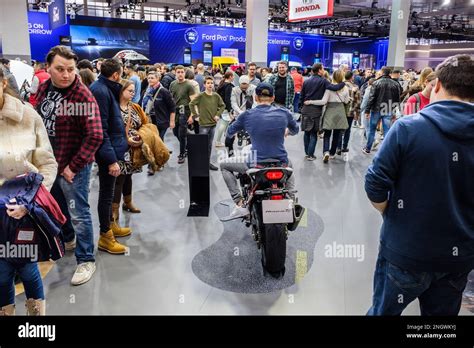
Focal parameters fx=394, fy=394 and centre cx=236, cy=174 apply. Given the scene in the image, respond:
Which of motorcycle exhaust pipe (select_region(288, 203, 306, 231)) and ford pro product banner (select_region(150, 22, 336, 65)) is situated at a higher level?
ford pro product banner (select_region(150, 22, 336, 65))

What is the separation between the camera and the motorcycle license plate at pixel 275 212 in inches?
119

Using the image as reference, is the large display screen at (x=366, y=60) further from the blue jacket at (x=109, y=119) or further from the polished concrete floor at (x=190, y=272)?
the blue jacket at (x=109, y=119)

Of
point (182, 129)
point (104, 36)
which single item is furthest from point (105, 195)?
point (104, 36)

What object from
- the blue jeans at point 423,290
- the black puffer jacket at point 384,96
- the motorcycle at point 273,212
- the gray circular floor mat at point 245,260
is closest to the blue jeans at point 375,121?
the black puffer jacket at point 384,96

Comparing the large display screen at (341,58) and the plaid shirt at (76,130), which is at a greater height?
the large display screen at (341,58)

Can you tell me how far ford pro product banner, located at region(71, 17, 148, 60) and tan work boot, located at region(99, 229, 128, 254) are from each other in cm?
1932

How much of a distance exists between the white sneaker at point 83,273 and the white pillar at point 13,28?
8919 mm

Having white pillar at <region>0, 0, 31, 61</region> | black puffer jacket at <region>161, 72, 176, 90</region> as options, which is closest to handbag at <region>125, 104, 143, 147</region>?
black puffer jacket at <region>161, 72, 176, 90</region>

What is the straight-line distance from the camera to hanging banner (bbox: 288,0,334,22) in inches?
324

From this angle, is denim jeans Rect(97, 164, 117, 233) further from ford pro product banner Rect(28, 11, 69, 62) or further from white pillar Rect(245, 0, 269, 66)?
ford pro product banner Rect(28, 11, 69, 62)

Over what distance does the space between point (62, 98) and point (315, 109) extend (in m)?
4.85

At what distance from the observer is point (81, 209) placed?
302 cm
